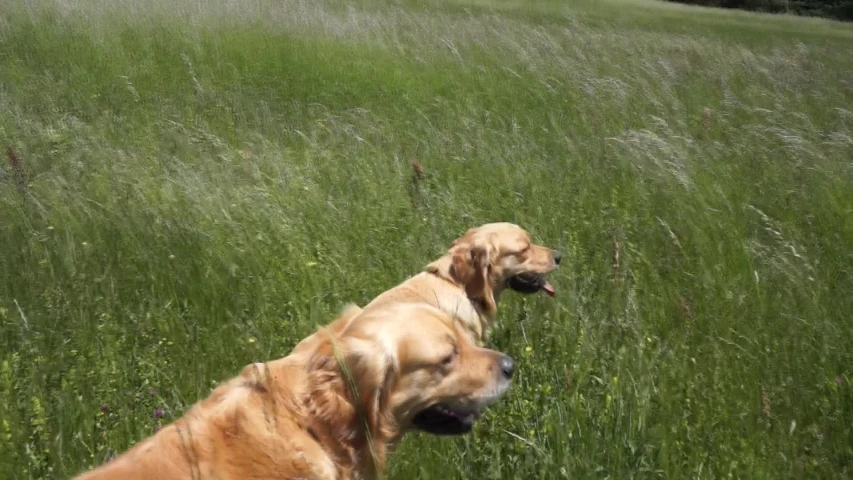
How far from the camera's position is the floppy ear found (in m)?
3.50


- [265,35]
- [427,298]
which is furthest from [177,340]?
[265,35]

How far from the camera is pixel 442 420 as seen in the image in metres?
2.25

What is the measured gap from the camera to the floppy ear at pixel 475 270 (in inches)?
138

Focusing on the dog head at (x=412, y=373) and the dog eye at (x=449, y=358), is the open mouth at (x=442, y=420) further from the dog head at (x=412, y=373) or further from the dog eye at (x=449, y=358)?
the dog eye at (x=449, y=358)

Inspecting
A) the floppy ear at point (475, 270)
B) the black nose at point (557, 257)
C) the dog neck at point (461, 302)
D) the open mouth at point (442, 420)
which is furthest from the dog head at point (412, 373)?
the black nose at point (557, 257)

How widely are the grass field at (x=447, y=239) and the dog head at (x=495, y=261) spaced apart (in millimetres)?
184

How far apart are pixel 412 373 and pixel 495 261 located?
1.52 m

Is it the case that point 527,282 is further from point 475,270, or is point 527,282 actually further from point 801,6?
point 801,6

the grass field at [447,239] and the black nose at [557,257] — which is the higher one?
the grass field at [447,239]

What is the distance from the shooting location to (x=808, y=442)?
2250mm

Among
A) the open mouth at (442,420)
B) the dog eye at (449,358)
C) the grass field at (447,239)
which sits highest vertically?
the dog eye at (449,358)

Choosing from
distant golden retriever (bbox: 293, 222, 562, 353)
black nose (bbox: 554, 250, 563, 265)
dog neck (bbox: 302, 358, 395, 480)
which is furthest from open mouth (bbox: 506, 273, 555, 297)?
dog neck (bbox: 302, 358, 395, 480)

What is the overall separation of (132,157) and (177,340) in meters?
2.14

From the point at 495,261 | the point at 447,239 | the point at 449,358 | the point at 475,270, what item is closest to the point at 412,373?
the point at 449,358
